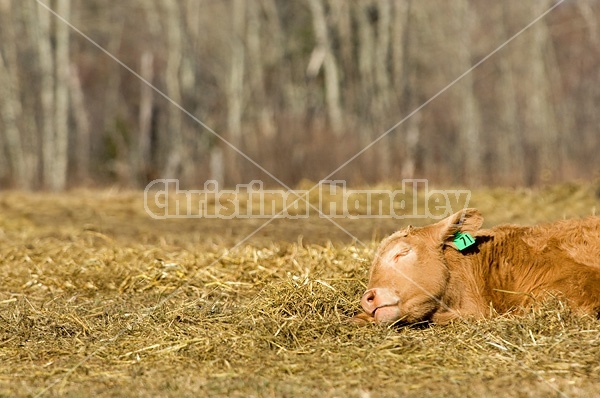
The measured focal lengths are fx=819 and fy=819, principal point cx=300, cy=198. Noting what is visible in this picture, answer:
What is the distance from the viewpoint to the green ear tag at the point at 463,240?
21.5 ft

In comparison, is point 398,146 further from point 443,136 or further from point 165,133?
point 443,136

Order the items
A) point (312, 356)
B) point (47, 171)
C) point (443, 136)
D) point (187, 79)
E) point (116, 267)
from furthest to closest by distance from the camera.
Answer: point (443, 136)
point (187, 79)
point (47, 171)
point (116, 267)
point (312, 356)

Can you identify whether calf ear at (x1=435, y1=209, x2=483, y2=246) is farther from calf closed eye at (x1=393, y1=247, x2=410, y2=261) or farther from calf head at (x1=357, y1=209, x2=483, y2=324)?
calf closed eye at (x1=393, y1=247, x2=410, y2=261)

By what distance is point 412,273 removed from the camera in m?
6.25

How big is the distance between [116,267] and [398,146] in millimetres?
18728

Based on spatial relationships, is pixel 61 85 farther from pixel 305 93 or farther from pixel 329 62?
pixel 305 93

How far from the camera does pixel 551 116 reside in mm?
38562

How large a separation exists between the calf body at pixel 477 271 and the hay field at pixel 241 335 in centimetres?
22

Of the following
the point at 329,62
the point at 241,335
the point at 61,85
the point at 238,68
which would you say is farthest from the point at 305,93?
the point at 241,335

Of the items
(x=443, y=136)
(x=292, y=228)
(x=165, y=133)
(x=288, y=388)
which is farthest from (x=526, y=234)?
(x=443, y=136)

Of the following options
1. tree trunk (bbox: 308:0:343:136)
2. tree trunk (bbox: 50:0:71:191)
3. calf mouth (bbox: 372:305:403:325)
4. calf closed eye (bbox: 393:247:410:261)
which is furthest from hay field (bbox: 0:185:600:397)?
tree trunk (bbox: 308:0:343:136)

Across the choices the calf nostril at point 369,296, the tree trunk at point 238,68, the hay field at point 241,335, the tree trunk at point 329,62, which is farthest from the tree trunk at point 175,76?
the calf nostril at point 369,296

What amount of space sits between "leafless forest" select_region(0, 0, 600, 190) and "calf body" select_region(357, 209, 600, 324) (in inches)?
598

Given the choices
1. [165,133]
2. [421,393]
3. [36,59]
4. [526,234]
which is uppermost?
[36,59]
